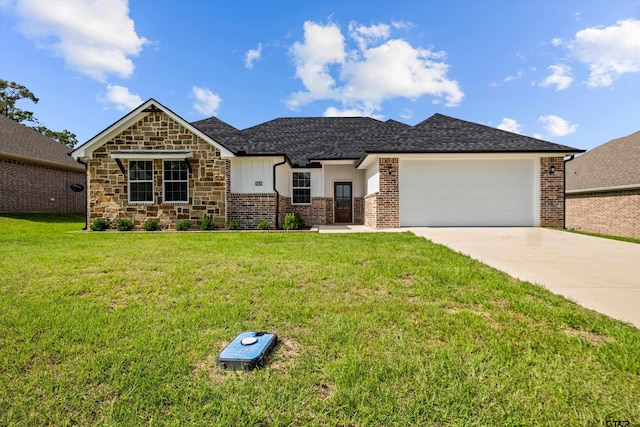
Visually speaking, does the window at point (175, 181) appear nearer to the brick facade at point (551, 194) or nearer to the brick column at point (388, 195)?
the brick column at point (388, 195)

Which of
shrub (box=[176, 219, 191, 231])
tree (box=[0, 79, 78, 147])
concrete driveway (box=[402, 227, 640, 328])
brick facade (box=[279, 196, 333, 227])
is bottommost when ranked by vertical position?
concrete driveway (box=[402, 227, 640, 328])

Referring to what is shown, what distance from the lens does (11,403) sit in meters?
1.83

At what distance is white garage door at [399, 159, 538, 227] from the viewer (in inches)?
491

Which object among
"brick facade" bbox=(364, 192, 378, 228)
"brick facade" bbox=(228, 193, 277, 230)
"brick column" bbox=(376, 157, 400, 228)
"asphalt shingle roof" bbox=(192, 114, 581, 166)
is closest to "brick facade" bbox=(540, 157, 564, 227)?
"asphalt shingle roof" bbox=(192, 114, 581, 166)

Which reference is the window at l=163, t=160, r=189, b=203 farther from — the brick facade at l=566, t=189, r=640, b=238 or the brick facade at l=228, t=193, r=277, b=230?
the brick facade at l=566, t=189, r=640, b=238

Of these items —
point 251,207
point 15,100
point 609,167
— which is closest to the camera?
point 251,207

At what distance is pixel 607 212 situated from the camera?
16141mm

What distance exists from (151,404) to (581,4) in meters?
13.1

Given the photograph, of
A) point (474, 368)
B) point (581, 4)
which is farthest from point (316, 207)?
point (474, 368)

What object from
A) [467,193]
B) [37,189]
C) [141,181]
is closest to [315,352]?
[467,193]

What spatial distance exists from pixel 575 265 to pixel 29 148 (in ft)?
87.1

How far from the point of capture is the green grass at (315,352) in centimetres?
173

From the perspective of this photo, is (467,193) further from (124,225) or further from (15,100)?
(15,100)

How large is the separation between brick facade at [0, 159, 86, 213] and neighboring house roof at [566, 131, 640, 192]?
3305 centimetres
